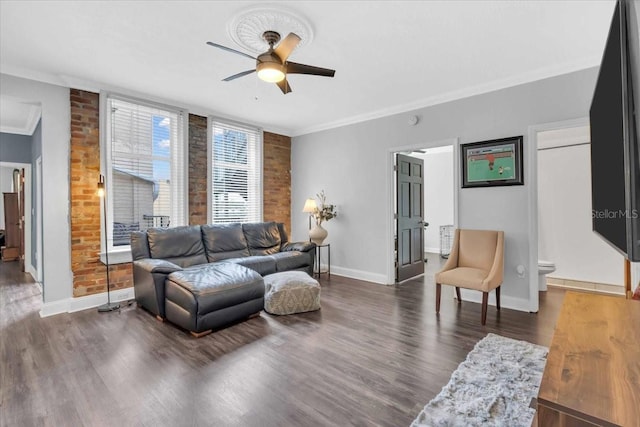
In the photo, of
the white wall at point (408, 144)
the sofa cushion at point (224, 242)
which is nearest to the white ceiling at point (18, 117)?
the sofa cushion at point (224, 242)

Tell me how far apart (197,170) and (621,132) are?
15.7 ft

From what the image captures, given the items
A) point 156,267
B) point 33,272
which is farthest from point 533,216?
point 33,272

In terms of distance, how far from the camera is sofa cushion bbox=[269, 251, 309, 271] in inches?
173

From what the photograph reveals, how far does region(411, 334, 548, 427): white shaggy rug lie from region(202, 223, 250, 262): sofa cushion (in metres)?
3.24

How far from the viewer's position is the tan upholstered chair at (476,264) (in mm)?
3131

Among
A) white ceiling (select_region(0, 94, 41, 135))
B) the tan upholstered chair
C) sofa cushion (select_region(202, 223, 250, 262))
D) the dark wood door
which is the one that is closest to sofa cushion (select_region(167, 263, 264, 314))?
sofa cushion (select_region(202, 223, 250, 262))

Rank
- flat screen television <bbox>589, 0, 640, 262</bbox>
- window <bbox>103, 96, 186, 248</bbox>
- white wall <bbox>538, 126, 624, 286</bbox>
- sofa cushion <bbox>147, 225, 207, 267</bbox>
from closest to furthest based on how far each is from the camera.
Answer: flat screen television <bbox>589, 0, 640, 262</bbox>
sofa cushion <bbox>147, 225, 207, 267</bbox>
window <bbox>103, 96, 186, 248</bbox>
white wall <bbox>538, 126, 624, 286</bbox>

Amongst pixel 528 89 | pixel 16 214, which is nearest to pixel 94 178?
pixel 16 214

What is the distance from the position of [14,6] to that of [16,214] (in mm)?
6169

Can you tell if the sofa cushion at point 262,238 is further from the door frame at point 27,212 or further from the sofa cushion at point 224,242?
the door frame at point 27,212

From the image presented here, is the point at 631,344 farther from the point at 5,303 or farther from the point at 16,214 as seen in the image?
the point at 16,214

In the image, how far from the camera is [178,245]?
13.0ft

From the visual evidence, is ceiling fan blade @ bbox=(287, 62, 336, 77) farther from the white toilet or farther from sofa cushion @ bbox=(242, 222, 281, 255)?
the white toilet

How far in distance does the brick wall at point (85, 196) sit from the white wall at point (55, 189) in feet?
0.22
